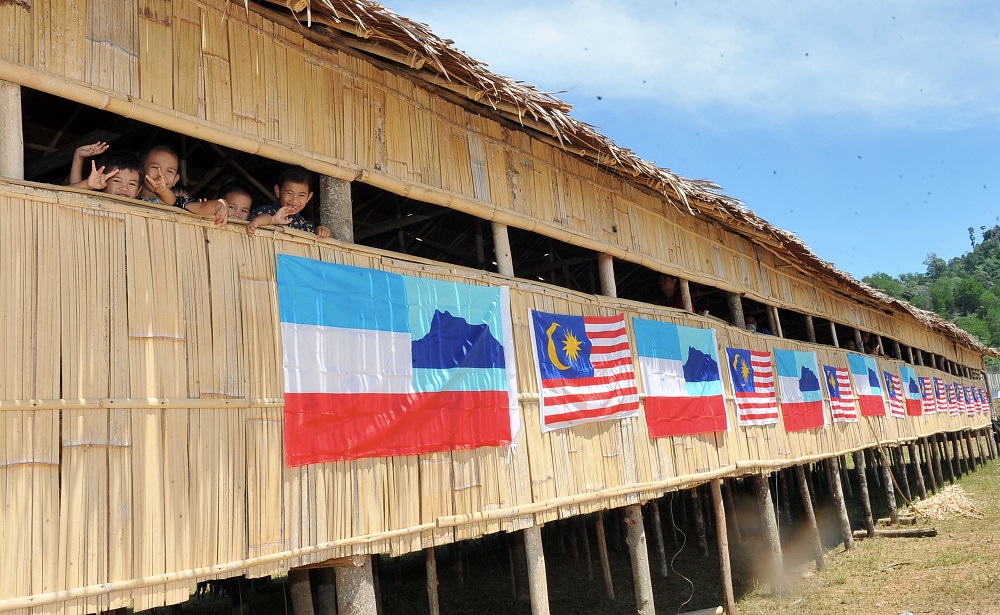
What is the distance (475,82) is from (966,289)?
82.9m

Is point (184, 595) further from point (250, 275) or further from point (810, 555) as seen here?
point (810, 555)

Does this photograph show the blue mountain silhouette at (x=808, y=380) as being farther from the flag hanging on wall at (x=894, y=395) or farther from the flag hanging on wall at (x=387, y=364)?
the flag hanging on wall at (x=387, y=364)

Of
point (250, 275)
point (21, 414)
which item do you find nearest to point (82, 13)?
point (250, 275)

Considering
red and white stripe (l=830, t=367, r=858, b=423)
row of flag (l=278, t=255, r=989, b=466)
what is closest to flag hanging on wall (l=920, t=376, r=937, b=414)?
red and white stripe (l=830, t=367, r=858, b=423)

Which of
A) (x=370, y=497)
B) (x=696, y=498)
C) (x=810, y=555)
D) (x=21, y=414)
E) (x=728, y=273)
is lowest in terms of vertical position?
(x=810, y=555)

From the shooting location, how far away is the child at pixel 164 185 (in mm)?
3842

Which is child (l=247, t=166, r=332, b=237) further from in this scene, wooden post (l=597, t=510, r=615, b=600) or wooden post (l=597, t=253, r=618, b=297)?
wooden post (l=597, t=510, r=615, b=600)

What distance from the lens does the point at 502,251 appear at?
6148 millimetres

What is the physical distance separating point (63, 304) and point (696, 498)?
12120 millimetres

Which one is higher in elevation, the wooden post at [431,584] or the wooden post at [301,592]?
the wooden post at [301,592]

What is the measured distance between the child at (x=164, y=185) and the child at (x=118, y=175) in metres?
0.07

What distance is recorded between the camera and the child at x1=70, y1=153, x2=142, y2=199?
141 inches

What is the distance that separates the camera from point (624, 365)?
712 centimetres

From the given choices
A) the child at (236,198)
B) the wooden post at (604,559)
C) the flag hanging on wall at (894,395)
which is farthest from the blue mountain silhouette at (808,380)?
the child at (236,198)
